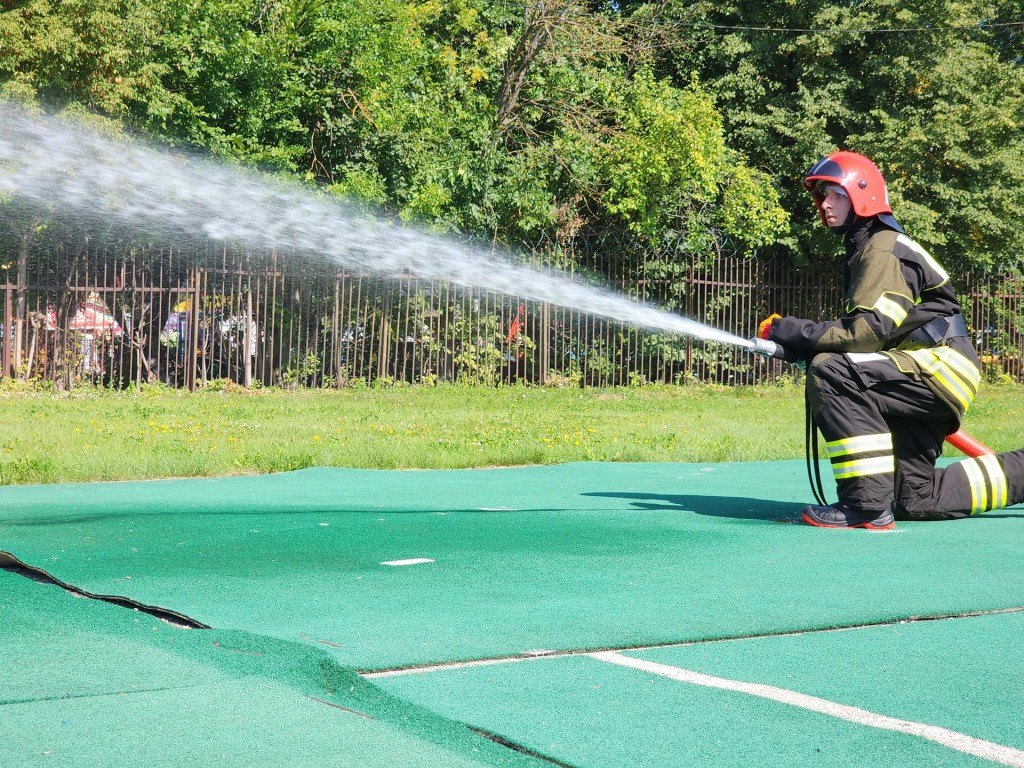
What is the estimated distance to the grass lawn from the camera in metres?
9.91

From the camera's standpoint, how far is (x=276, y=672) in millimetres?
3479

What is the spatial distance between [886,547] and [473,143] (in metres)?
16.5

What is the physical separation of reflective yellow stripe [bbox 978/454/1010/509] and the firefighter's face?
1.66 m

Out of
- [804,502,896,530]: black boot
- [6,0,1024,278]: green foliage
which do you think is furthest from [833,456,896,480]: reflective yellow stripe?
[6,0,1024,278]: green foliage

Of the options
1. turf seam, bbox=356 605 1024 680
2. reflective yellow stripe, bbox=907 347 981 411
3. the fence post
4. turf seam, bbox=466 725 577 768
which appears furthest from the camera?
the fence post

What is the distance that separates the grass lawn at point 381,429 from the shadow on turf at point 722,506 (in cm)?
274

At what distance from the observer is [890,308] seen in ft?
20.6

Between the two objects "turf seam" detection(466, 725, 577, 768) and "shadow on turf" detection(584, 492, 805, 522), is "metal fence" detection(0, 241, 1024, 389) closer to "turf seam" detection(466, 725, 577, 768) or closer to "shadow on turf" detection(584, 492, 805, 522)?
"shadow on turf" detection(584, 492, 805, 522)

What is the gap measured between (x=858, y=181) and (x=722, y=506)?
222cm

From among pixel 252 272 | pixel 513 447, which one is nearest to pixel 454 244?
pixel 252 272

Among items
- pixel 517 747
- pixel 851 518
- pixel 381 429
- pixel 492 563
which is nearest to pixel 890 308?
pixel 851 518

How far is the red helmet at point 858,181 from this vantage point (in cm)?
650

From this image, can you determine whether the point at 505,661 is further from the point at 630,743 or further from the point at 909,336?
the point at 909,336

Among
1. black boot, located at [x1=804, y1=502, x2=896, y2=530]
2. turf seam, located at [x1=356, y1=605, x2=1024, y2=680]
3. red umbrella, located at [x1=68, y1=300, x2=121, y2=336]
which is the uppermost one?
red umbrella, located at [x1=68, y1=300, x2=121, y2=336]
